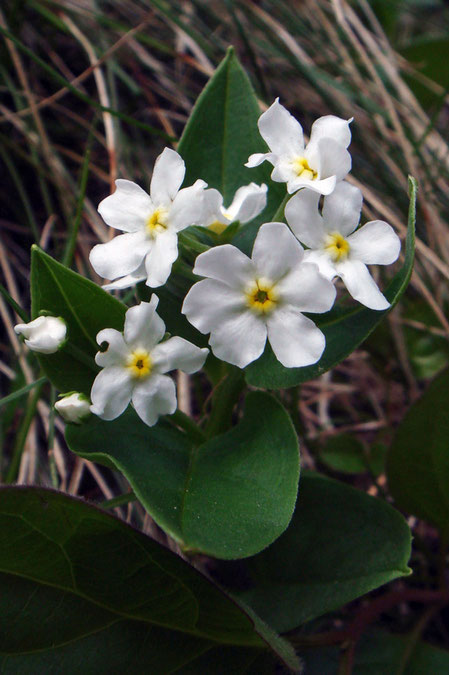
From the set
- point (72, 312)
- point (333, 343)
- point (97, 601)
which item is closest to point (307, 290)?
point (333, 343)

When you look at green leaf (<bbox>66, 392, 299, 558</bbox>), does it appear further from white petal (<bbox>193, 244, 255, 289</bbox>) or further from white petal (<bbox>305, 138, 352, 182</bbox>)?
white petal (<bbox>305, 138, 352, 182</bbox>)

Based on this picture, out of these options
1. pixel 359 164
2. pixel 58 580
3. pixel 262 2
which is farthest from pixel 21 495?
pixel 262 2

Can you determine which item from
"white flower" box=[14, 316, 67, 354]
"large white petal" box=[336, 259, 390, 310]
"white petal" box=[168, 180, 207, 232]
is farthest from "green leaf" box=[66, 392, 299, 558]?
"white petal" box=[168, 180, 207, 232]

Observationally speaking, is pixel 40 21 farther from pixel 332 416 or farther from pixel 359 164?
pixel 332 416

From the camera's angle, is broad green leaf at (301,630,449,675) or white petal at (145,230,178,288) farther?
broad green leaf at (301,630,449,675)

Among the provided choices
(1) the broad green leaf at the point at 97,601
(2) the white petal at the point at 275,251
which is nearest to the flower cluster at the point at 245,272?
(2) the white petal at the point at 275,251

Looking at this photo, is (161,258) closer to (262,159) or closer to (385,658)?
(262,159)
